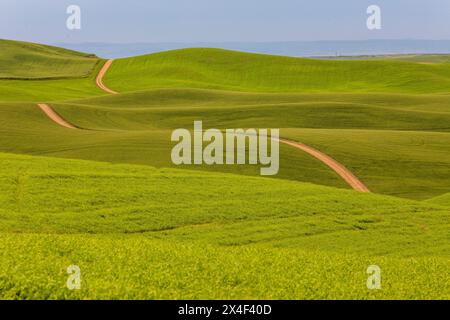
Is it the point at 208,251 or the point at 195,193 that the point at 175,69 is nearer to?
the point at 195,193

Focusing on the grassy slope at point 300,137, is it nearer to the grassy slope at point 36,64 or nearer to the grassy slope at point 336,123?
the grassy slope at point 336,123

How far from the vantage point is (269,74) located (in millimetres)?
102188

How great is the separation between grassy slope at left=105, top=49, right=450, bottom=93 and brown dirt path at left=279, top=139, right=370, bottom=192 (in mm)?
53453

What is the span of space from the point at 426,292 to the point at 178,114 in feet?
147

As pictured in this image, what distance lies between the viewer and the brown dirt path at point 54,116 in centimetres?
4694

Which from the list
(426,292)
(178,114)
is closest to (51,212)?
(426,292)

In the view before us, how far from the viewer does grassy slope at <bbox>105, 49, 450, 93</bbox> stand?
94188mm

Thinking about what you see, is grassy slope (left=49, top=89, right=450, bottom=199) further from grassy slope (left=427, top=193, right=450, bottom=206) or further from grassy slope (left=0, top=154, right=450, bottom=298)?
grassy slope (left=0, top=154, right=450, bottom=298)

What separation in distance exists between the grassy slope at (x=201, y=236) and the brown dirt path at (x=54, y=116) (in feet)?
63.0

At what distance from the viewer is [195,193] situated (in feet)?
76.6

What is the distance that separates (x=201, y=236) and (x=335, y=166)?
1880 centimetres

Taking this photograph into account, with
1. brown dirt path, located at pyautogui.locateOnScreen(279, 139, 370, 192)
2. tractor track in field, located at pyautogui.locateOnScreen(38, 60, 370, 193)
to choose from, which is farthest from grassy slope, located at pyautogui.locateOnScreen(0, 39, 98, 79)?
brown dirt path, located at pyautogui.locateOnScreen(279, 139, 370, 192)

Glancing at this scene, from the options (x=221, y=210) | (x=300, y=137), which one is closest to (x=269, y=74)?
(x=300, y=137)

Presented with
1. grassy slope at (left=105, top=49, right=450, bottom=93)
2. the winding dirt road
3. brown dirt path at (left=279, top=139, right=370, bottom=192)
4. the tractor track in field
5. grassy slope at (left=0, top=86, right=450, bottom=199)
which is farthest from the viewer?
grassy slope at (left=105, top=49, right=450, bottom=93)
